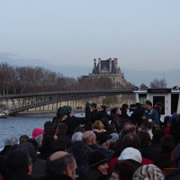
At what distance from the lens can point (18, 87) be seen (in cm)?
8025

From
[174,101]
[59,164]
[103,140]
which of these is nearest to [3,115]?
[174,101]

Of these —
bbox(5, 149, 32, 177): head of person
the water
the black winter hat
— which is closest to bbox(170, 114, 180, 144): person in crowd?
the black winter hat

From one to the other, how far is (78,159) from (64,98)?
61705 mm

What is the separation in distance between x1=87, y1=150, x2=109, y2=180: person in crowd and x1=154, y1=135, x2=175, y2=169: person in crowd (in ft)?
2.28

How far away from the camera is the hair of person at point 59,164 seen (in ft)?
11.1

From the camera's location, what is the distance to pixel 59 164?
3.39m

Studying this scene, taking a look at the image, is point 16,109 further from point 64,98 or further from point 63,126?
point 63,126

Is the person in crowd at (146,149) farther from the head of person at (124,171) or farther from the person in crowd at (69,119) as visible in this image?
the person in crowd at (69,119)

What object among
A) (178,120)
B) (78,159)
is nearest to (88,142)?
(78,159)

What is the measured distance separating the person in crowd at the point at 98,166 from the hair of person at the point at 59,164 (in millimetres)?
811

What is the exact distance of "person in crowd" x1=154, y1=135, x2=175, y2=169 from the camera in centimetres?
464

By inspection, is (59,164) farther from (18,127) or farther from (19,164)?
(18,127)

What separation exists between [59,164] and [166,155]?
6.02 feet

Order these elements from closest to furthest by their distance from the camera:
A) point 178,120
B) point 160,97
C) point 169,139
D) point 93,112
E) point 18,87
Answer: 1. point 169,139
2. point 178,120
3. point 93,112
4. point 160,97
5. point 18,87
